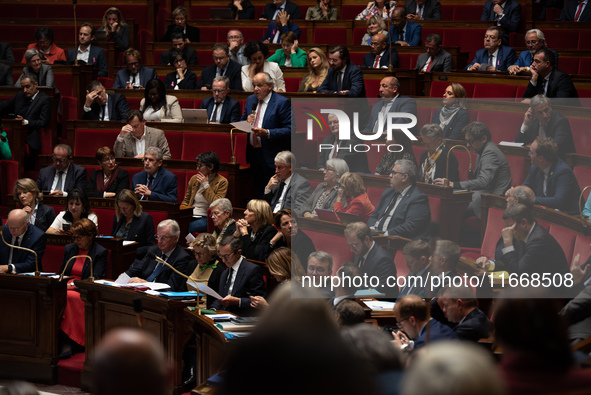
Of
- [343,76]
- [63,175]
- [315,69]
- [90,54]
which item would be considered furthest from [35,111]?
[343,76]

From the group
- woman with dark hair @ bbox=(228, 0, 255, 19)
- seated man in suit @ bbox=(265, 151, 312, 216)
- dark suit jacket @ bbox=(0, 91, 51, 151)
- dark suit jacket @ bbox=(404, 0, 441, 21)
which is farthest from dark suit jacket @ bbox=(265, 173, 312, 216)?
woman with dark hair @ bbox=(228, 0, 255, 19)

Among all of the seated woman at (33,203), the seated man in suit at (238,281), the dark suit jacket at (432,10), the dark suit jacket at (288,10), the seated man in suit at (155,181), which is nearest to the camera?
the seated man in suit at (238,281)

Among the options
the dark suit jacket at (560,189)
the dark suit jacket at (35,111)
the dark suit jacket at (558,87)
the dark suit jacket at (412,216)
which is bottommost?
the dark suit jacket at (412,216)

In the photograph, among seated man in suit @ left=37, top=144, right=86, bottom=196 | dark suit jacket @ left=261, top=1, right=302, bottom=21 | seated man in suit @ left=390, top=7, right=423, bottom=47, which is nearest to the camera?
seated man in suit @ left=37, top=144, right=86, bottom=196

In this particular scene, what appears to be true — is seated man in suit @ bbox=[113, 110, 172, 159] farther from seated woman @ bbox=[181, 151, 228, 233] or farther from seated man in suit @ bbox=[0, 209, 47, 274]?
seated man in suit @ bbox=[0, 209, 47, 274]

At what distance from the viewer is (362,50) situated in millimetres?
7211

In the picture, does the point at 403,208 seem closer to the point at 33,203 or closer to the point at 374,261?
the point at 374,261

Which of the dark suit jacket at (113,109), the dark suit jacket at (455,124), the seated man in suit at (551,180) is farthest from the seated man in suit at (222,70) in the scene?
the seated man in suit at (551,180)

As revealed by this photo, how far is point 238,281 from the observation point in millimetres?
4109

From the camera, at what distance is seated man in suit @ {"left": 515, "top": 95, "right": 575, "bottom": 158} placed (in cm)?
417

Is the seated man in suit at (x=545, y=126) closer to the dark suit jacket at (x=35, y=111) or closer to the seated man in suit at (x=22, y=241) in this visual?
the seated man in suit at (x=22, y=241)

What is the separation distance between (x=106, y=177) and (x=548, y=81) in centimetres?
322

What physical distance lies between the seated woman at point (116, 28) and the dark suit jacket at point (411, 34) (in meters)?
2.63

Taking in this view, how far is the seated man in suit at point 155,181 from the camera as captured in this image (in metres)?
5.54
